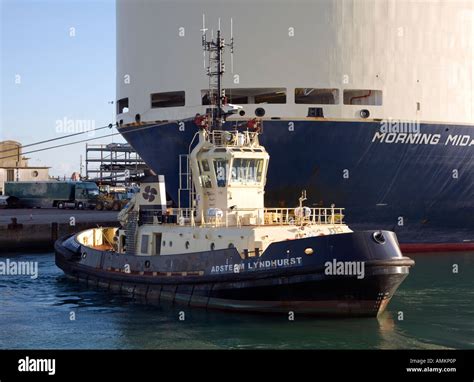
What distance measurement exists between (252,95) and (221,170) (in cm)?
959

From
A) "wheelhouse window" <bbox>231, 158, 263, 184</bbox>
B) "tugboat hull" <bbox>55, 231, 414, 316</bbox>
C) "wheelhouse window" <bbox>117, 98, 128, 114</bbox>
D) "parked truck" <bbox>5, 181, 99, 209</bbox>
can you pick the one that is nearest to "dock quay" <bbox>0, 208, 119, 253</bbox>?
"wheelhouse window" <bbox>117, 98, 128, 114</bbox>

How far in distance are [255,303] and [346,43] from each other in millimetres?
14079

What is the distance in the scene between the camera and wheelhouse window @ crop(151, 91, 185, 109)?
2983cm

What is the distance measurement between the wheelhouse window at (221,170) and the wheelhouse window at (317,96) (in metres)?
9.21

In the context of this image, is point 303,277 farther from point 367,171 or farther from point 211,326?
point 367,171

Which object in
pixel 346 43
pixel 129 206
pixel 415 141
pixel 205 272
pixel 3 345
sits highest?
pixel 346 43

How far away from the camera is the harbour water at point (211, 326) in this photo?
605 inches

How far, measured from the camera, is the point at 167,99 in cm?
3048

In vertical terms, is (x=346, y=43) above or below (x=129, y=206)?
above

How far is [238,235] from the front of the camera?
18.6m

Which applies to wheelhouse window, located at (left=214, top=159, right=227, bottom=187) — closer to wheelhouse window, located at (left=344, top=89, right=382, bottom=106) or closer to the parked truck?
wheelhouse window, located at (left=344, top=89, right=382, bottom=106)
